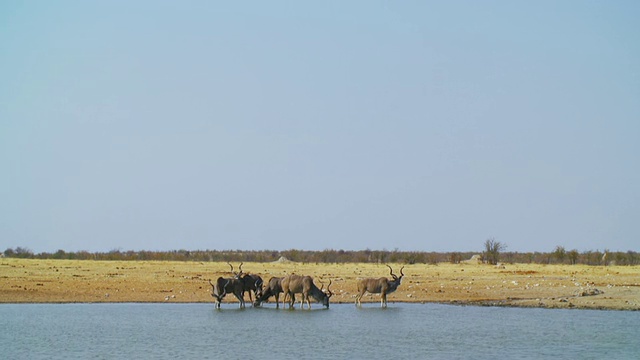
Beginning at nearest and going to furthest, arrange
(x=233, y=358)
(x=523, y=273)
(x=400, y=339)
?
(x=233, y=358) < (x=400, y=339) < (x=523, y=273)

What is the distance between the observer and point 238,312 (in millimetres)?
27078

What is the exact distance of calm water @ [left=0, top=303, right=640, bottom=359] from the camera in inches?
750

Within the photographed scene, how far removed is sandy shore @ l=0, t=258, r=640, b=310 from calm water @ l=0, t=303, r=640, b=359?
6.92 feet

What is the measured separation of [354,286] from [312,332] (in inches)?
506

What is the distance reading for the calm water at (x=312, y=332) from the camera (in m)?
19.1

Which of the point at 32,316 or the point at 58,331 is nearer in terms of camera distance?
the point at 58,331

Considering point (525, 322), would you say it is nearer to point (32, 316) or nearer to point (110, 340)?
point (110, 340)

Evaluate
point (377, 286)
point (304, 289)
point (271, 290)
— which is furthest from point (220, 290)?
point (377, 286)

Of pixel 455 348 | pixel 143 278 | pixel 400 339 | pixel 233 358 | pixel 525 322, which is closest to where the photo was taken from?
pixel 233 358

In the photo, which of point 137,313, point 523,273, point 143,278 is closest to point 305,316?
point 137,313

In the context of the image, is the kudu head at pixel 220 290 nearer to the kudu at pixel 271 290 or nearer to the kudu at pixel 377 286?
the kudu at pixel 271 290

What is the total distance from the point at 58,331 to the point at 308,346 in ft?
21.3

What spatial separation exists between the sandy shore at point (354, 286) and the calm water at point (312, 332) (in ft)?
6.92

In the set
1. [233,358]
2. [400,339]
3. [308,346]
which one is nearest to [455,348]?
[400,339]
